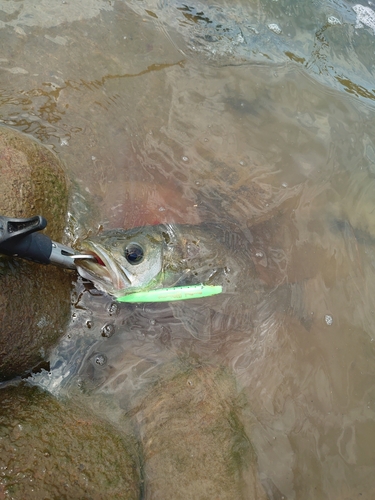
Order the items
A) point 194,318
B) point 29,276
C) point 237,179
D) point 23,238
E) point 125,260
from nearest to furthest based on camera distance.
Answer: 1. point 23,238
2. point 29,276
3. point 125,260
4. point 194,318
5. point 237,179

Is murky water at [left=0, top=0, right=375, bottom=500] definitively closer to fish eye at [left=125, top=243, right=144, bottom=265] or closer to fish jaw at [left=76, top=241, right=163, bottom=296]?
fish jaw at [left=76, top=241, right=163, bottom=296]

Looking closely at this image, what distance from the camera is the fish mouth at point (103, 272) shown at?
3.20 meters

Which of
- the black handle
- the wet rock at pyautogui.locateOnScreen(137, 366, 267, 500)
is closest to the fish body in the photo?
the black handle

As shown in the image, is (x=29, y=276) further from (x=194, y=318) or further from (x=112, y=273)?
(x=194, y=318)

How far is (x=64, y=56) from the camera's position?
183 inches

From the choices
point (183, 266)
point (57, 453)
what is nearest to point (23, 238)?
point (57, 453)

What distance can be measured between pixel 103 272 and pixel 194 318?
1.01 meters

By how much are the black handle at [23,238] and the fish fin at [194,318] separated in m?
1.44

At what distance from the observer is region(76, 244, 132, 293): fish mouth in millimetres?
3197

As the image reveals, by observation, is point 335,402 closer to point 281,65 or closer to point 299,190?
point 299,190

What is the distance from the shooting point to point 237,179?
4660 millimetres

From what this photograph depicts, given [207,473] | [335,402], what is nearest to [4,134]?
[207,473]

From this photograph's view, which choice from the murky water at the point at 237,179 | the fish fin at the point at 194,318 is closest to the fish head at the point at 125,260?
the murky water at the point at 237,179

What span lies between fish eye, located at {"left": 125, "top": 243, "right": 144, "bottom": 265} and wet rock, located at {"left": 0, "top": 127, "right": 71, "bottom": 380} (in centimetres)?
51
